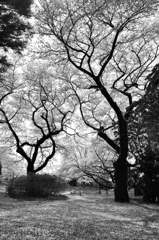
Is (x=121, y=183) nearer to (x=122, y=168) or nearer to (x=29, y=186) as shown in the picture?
(x=122, y=168)

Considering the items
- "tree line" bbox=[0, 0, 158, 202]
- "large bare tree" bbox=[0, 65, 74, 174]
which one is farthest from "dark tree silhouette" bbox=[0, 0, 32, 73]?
"large bare tree" bbox=[0, 65, 74, 174]

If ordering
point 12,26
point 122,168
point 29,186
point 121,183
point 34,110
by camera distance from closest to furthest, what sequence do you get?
point 12,26 < point 121,183 < point 122,168 < point 29,186 < point 34,110

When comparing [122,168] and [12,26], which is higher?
[12,26]

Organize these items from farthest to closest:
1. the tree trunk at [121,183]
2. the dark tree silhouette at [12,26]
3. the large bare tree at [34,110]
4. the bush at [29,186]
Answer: the large bare tree at [34,110] → the bush at [29,186] → the tree trunk at [121,183] → the dark tree silhouette at [12,26]

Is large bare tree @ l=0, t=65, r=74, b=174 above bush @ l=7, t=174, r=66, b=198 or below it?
above

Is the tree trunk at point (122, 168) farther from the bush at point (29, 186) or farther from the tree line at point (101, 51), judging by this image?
the bush at point (29, 186)

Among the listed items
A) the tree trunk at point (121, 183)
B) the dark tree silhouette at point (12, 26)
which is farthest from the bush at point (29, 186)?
the dark tree silhouette at point (12, 26)

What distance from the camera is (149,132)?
20.0ft

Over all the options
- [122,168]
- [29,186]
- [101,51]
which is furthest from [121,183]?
[101,51]

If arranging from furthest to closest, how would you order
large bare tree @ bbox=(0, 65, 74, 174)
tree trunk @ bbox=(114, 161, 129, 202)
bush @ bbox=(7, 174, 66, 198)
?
large bare tree @ bbox=(0, 65, 74, 174) → bush @ bbox=(7, 174, 66, 198) → tree trunk @ bbox=(114, 161, 129, 202)

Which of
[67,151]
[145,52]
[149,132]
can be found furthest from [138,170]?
[67,151]

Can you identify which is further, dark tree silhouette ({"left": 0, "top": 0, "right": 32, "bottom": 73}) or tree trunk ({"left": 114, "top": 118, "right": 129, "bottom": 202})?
tree trunk ({"left": 114, "top": 118, "right": 129, "bottom": 202})

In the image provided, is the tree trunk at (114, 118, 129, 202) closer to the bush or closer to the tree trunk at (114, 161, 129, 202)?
the tree trunk at (114, 161, 129, 202)

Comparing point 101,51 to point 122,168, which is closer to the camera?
point 122,168
